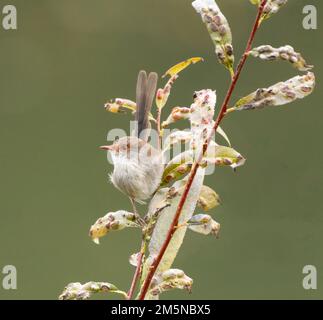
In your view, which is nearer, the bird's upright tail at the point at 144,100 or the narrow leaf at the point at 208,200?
the narrow leaf at the point at 208,200

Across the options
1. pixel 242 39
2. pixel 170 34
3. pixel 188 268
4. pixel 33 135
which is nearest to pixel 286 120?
pixel 242 39

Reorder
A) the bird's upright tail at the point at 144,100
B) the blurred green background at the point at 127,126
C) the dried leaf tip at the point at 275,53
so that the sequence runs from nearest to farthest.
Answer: the dried leaf tip at the point at 275,53, the bird's upright tail at the point at 144,100, the blurred green background at the point at 127,126

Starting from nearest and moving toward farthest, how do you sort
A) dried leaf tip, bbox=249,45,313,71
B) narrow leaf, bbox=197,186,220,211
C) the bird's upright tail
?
dried leaf tip, bbox=249,45,313,71 < narrow leaf, bbox=197,186,220,211 < the bird's upright tail

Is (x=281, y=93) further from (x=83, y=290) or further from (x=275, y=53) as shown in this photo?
(x=83, y=290)

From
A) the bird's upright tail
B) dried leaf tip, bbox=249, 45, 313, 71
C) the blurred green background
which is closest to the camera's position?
dried leaf tip, bbox=249, 45, 313, 71

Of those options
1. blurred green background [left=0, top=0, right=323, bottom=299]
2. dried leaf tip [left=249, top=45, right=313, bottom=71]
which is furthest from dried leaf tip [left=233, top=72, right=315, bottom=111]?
blurred green background [left=0, top=0, right=323, bottom=299]

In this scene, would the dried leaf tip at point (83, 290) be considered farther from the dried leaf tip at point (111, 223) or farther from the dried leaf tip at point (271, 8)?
the dried leaf tip at point (271, 8)

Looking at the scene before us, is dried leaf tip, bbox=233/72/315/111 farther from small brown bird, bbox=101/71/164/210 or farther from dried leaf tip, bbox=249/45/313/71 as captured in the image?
small brown bird, bbox=101/71/164/210

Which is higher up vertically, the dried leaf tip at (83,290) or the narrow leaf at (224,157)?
the narrow leaf at (224,157)

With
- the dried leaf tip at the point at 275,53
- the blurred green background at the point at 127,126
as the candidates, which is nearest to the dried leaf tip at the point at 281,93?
the dried leaf tip at the point at 275,53

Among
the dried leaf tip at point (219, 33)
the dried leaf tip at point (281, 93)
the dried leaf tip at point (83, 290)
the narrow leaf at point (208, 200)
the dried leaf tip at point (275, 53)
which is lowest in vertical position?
the dried leaf tip at point (83, 290)
